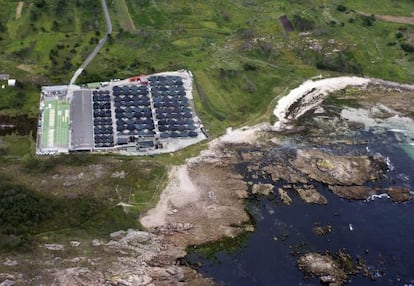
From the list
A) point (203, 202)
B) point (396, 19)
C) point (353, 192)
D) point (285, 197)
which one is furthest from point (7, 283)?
point (396, 19)

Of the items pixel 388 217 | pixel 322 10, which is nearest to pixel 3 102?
pixel 388 217

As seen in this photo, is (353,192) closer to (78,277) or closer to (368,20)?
(78,277)

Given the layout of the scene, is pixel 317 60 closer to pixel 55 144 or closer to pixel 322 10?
pixel 322 10

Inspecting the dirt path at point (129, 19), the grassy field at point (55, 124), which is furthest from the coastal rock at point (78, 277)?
the dirt path at point (129, 19)

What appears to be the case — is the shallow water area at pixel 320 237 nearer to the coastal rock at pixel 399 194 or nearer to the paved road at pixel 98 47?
the coastal rock at pixel 399 194

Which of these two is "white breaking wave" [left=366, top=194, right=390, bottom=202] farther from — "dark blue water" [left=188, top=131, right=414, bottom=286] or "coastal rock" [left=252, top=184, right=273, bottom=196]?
"coastal rock" [left=252, top=184, right=273, bottom=196]

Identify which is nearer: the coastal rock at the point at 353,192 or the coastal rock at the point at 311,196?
the coastal rock at the point at 311,196
